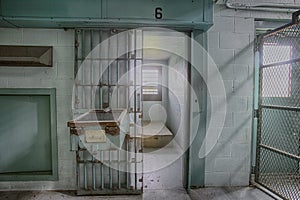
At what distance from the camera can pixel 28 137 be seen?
9.40ft

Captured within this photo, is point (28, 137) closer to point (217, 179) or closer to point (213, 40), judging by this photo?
point (217, 179)

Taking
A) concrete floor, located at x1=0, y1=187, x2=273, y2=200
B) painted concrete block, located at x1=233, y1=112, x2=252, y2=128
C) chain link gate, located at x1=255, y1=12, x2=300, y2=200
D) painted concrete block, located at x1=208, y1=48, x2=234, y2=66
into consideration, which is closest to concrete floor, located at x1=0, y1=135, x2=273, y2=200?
concrete floor, located at x1=0, y1=187, x2=273, y2=200

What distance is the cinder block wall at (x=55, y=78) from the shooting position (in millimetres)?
2742

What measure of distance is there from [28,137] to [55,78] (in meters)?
0.85

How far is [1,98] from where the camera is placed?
2.81 metres

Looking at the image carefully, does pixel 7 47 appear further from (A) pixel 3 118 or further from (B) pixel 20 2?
(A) pixel 3 118

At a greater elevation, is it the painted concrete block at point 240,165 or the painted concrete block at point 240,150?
the painted concrete block at point 240,150

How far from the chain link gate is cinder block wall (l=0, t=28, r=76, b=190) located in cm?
249

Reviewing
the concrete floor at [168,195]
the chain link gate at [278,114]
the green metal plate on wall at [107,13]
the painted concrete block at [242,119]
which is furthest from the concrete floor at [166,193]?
the green metal plate on wall at [107,13]

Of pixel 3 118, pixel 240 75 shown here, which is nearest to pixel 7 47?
pixel 3 118

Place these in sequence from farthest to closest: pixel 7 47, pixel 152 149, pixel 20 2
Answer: pixel 152 149
pixel 7 47
pixel 20 2

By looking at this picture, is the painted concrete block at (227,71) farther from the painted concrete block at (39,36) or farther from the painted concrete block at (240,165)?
the painted concrete block at (39,36)

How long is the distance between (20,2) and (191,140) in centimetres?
255

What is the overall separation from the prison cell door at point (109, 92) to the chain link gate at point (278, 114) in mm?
1634
